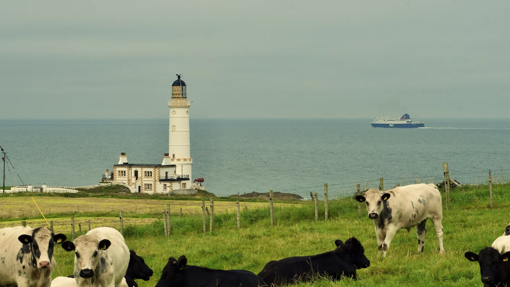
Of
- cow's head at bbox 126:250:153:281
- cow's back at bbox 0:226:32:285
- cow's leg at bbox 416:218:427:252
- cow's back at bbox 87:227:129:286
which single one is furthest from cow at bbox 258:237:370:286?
cow's back at bbox 0:226:32:285

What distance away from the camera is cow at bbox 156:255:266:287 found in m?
10.1

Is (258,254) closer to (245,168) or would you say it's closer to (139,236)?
(139,236)

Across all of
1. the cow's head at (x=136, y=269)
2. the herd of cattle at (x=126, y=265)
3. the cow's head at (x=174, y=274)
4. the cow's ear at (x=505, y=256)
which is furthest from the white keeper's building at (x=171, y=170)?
the cow's ear at (x=505, y=256)

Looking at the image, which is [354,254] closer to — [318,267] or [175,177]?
[318,267]

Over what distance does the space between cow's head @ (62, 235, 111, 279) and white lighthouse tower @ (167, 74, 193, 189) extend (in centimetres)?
7700

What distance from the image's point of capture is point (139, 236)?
26719mm

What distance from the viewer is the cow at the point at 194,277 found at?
1011 centimetres

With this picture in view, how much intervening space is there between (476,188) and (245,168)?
11880cm

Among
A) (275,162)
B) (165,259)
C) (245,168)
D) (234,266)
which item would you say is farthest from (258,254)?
(275,162)

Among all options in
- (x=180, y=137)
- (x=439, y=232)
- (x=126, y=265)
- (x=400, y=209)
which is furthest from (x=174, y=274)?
(x=180, y=137)

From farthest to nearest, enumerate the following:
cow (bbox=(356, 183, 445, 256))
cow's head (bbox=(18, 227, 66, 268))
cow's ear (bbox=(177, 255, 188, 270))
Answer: cow (bbox=(356, 183, 445, 256))
cow's ear (bbox=(177, 255, 188, 270))
cow's head (bbox=(18, 227, 66, 268))

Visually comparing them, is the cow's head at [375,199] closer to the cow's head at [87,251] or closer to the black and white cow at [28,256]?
the cow's head at [87,251]

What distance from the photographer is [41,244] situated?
381 inches

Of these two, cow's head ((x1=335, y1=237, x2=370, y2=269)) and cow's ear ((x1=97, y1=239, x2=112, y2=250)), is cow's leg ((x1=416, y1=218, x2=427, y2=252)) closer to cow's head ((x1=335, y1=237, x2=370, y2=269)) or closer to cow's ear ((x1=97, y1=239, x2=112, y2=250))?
cow's head ((x1=335, y1=237, x2=370, y2=269))
